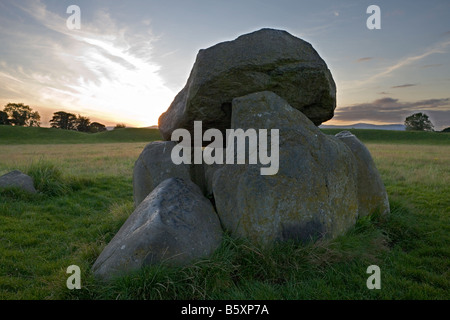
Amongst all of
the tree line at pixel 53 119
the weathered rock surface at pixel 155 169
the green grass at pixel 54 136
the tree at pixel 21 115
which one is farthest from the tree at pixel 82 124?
the weathered rock surface at pixel 155 169

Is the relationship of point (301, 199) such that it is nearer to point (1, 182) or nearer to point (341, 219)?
point (341, 219)

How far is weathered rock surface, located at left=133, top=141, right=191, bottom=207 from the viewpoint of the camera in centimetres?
689

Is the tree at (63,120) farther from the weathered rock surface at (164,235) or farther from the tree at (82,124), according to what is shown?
the weathered rock surface at (164,235)

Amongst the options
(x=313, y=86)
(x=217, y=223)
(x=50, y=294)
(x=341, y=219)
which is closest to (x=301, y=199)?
(x=341, y=219)

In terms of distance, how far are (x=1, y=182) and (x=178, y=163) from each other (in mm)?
6084

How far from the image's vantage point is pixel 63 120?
3807 inches

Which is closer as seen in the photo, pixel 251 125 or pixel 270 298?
pixel 270 298

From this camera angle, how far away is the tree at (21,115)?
297ft

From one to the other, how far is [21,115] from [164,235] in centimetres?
10746

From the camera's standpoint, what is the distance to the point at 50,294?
4.17 meters

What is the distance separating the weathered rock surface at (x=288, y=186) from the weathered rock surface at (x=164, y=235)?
469 mm

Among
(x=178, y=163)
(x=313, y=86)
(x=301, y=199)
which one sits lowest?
(x=301, y=199)

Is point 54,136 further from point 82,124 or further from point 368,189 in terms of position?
point 368,189
